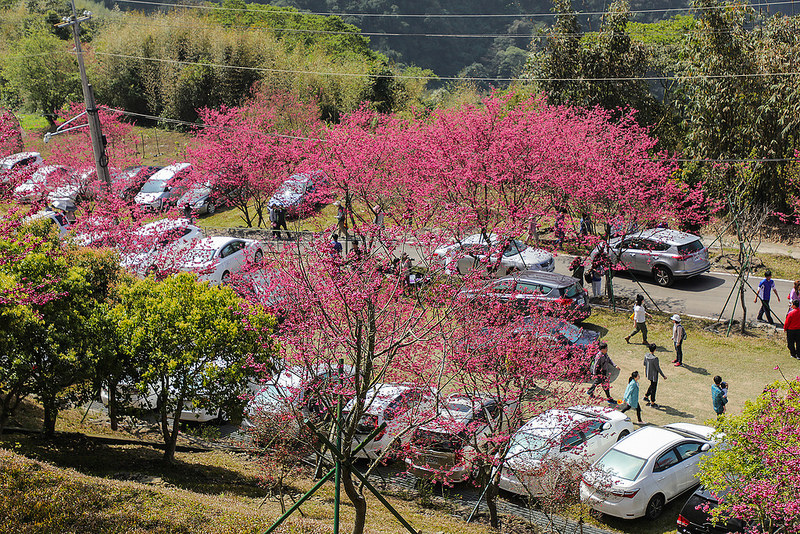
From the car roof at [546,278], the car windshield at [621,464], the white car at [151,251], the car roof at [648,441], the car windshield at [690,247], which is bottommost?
the car windshield at [621,464]

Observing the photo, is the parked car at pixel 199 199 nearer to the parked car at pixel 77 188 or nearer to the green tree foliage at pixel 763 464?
the parked car at pixel 77 188

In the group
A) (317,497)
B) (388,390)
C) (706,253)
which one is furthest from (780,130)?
(317,497)

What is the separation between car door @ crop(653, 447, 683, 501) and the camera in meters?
12.5

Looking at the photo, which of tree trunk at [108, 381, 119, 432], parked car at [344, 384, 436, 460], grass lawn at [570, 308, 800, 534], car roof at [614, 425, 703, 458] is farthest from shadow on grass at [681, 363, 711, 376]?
tree trunk at [108, 381, 119, 432]

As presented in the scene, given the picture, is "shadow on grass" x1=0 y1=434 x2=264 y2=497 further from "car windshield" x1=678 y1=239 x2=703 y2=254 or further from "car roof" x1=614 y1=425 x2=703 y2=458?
"car windshield" x1=678 y1=239 x2=703 y2=254

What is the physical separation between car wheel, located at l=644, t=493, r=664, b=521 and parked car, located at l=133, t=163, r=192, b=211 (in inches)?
1033

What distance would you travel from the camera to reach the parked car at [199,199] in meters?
33.7

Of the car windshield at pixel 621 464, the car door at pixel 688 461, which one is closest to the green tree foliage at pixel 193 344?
the car windshield at pixel 621 464

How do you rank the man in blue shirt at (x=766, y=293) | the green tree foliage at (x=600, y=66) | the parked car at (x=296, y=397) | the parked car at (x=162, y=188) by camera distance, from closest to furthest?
the parked car at (x=296, y=397), the man in blue shirt at (x=766, y=293), the green tree foliage at (x=600, y=66), the parked car at (x=162, y=188)

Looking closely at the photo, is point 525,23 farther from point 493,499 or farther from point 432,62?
point 493,499

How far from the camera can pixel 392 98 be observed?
4584cm

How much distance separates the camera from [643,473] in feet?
40.5

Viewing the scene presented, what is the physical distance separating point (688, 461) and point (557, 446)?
263 cm

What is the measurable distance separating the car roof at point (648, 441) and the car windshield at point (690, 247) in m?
10.8
